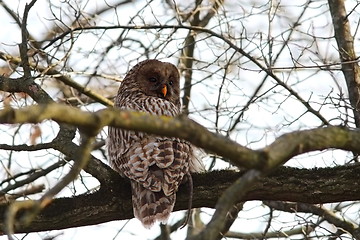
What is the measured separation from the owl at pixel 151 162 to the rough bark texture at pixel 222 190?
31cm

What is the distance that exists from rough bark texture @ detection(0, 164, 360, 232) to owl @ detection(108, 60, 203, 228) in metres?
0.31

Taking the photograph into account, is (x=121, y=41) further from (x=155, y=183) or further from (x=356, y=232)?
(x=356, y=232)

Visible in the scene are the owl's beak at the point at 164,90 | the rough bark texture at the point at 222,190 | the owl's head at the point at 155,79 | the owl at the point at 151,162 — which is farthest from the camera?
the owl's head at the point at 155,79

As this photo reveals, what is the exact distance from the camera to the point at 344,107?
22.7 ft

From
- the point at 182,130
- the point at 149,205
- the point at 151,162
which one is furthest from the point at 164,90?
the point at 182,130

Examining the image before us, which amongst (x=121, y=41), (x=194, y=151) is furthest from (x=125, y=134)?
(x=121, y=41)

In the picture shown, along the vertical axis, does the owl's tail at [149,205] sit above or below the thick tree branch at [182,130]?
above

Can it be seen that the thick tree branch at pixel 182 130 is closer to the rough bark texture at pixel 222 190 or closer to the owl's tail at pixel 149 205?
the rough bark texture at pixel 222 190

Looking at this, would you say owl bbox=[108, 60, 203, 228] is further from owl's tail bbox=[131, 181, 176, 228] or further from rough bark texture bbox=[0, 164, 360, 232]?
rough bark texture bbox=[0, 164, 360, 232]

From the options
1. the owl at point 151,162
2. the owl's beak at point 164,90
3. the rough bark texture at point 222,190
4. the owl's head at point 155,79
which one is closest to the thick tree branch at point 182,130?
the rough bark texture at point 222,190

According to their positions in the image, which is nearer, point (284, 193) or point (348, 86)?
point (284, 193)

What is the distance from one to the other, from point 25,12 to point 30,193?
2136 mm

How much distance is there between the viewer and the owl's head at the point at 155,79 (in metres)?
8.94

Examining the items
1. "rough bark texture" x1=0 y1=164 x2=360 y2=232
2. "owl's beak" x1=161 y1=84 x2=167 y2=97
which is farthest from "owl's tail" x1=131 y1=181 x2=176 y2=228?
"owl's beak" x1=161 y1=84 x2=167 y2=97
